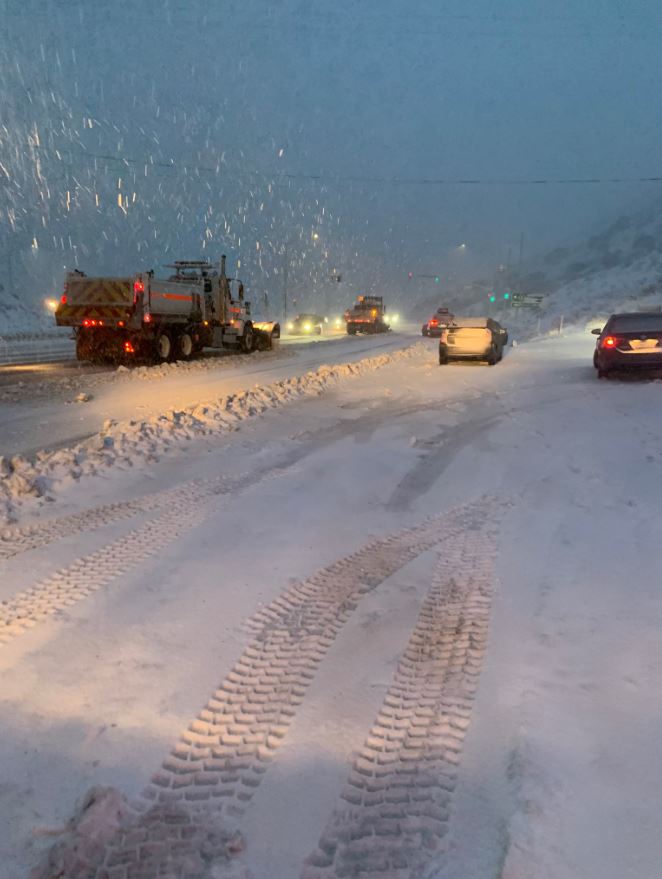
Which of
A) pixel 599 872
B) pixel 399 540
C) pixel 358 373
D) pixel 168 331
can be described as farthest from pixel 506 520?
pixel 168 331

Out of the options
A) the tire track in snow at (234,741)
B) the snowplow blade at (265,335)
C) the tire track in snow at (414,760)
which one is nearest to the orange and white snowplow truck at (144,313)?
the snowplow blade at (265,335)

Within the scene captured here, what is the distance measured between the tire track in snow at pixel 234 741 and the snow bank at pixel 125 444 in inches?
134

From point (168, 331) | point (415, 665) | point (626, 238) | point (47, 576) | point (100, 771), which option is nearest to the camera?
point (100, 771)

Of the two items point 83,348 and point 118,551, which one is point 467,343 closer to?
point 83,348

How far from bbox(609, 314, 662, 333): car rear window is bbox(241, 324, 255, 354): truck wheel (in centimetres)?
1517

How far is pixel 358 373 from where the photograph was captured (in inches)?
691

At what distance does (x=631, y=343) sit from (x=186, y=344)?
48.4 feet

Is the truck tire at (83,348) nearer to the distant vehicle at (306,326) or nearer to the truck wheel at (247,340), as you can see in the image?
the truck wheel at (247,340)

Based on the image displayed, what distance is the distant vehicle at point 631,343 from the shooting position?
1471 centimetres

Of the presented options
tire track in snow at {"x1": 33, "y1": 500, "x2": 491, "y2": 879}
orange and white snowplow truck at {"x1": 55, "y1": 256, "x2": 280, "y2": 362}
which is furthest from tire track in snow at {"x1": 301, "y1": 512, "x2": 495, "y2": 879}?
orange and white snowplow truck at {"x1": 55, "y1": 256, "x2": 280, "y2": 362}

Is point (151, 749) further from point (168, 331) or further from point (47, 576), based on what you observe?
point (168, 331)

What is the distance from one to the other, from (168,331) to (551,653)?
19.6m

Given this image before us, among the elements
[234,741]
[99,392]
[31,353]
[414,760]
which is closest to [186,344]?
[31,353]

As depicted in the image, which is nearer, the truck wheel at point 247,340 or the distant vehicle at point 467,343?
the distant vehicle at point 467,343
